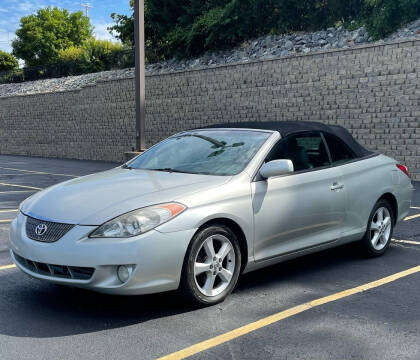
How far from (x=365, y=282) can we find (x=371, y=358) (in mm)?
1879

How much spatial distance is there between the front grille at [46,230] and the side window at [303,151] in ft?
6.57

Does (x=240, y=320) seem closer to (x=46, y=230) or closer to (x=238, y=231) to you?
(x=238, y=231)

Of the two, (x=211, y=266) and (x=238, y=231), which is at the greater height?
(x=238, y=231)

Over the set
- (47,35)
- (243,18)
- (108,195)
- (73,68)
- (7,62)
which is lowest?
(108,195)

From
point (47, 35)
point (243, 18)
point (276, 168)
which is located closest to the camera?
point (276, 168)

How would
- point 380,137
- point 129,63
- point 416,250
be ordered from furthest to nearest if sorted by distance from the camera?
point 129,63, point 380,137, point 416,250

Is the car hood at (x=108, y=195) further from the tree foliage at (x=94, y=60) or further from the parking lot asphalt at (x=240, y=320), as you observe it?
the tree foliage at (x=94, y=60)

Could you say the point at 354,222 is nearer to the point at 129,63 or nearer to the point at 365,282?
Result: the point at 365,282

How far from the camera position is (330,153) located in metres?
5.97

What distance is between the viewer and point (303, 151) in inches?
224

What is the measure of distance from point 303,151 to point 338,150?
2.02 ft

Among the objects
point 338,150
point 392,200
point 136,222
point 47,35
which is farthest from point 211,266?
point 47,35

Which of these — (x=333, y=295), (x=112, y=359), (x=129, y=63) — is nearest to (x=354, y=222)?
(x=333, y=295)

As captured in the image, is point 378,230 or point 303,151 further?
point 378,230
